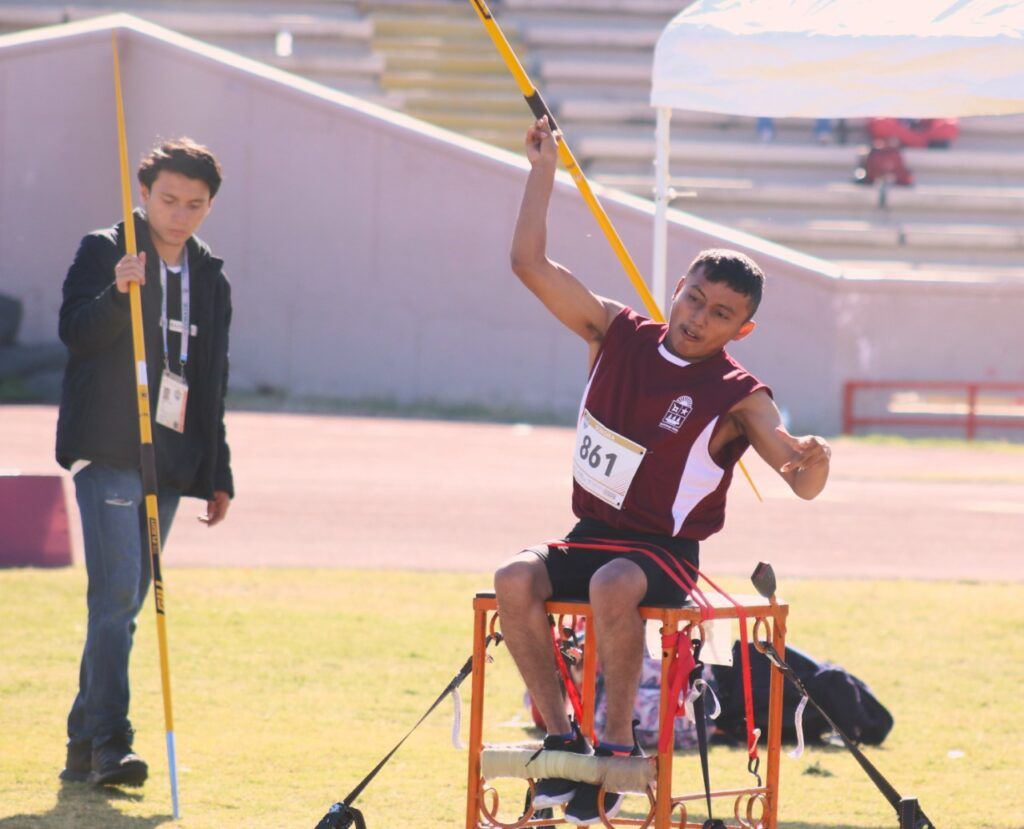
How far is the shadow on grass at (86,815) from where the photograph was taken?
4.99 m

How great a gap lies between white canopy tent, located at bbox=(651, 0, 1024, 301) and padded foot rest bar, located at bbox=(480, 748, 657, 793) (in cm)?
266

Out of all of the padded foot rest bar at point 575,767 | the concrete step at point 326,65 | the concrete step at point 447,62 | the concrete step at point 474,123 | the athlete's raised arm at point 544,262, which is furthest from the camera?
the concrete step at point 447,62

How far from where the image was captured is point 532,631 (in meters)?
4.55

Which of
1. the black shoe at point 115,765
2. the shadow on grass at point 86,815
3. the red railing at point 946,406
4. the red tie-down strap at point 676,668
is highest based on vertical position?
the red tie-down strap at point 676,668

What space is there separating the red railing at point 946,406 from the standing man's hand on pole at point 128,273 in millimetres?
15353

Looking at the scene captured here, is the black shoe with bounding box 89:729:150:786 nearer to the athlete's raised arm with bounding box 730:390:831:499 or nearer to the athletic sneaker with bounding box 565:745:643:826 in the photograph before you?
the athletic sneaker with bounding box 565:745:643:826

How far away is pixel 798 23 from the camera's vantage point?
6.75 m

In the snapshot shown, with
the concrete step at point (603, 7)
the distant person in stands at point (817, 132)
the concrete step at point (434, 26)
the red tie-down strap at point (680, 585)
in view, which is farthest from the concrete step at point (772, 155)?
the red tie-down strap at point (680, 585)

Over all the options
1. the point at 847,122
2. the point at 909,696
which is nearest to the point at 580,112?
the point at 847,122

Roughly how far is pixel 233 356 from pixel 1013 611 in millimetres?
12879

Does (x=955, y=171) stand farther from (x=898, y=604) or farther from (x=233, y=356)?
(x=898, y=604)

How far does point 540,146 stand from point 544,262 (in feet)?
1.08

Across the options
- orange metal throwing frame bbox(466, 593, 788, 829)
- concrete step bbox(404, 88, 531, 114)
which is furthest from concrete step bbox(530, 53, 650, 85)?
orange metal throwing frame bbox(466, 593, 788, 829)

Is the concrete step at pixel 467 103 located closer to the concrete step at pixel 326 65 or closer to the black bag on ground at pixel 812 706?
the concrete step at pixel 326 65
